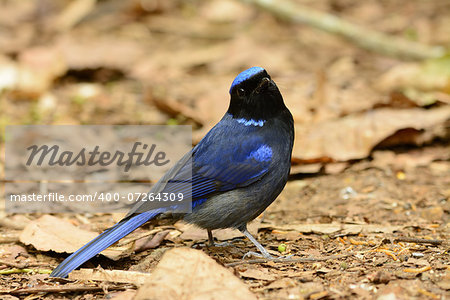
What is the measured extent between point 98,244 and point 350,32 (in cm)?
593

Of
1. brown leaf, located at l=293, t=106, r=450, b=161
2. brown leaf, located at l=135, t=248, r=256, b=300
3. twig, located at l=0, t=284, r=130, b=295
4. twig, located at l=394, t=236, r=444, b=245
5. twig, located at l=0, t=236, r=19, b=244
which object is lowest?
twig, located at l=0, t=236, r=19, b=244

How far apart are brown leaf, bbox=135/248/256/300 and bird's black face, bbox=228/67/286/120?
127 cm

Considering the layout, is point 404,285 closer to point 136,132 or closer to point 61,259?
point 61,259

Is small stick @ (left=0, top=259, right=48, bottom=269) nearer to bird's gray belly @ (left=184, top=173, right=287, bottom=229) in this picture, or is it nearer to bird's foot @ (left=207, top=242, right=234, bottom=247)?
bird's gray belly @ (left=184, top=173, right=287, bottom=229)

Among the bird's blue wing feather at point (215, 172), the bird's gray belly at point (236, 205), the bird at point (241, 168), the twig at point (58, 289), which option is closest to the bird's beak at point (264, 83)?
the bird at point (241, 168)

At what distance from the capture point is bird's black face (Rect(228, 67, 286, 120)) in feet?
13.5

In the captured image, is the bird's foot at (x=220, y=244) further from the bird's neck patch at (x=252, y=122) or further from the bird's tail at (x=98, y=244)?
the bird's neck patch at (x=252, y=122)

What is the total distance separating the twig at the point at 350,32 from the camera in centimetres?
825

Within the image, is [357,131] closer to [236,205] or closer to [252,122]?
[252,122]

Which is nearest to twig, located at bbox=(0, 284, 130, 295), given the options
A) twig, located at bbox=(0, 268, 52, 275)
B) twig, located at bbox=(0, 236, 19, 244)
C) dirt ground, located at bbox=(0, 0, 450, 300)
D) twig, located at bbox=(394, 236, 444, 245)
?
dirt ground, located at bbox=(0, 0, 450, 300)

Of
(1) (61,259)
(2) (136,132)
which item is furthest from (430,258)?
(2) (136,132)

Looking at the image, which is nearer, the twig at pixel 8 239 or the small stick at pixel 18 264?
the small stick at pixel 18 264

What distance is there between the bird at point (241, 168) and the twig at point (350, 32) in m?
4.61

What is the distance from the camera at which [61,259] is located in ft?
13.7
